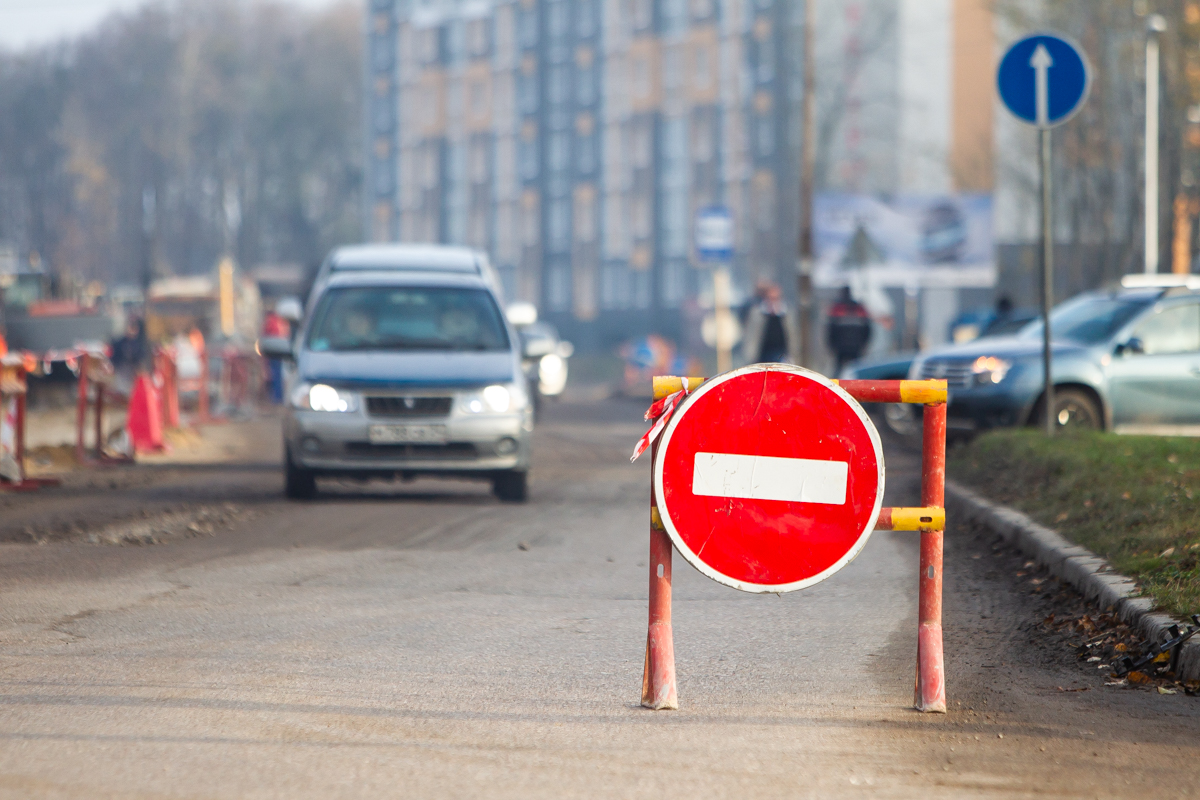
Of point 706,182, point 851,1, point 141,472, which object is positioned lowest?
point 141,472

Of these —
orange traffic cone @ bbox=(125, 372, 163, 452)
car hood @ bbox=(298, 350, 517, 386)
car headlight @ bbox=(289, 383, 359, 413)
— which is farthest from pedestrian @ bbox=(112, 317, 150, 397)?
car headlight @ bbox=(289, 383, 359, 413)

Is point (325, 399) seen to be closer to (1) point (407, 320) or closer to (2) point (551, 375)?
(1) point (407, 320)

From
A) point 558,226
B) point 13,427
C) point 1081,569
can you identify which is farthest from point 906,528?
point 558,226

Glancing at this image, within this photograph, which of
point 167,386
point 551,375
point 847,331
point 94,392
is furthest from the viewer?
point 551,375

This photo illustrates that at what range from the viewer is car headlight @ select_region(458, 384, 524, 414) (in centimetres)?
1234

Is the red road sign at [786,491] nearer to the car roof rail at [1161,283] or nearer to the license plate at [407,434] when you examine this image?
the license plate at [407,434]

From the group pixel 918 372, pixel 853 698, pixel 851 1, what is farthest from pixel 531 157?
pixel 853 698

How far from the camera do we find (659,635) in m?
5.36

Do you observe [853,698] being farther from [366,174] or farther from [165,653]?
[366,174]

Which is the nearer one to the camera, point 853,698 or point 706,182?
point 853,698

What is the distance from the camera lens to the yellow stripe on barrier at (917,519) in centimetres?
521

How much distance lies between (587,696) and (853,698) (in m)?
0.87

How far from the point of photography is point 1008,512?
10.6m

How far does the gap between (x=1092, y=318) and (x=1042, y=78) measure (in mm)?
4904
